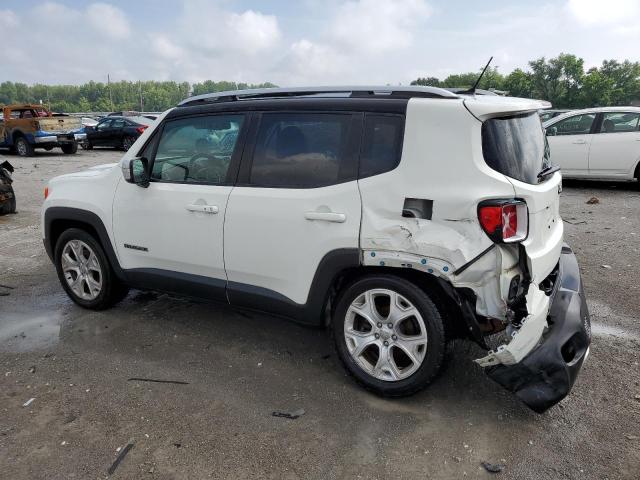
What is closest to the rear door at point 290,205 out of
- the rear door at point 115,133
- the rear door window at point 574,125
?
the rear door window at point 574,125

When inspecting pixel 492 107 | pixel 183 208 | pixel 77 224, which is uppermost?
pixel 492 107

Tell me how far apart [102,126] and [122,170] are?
63.0ft

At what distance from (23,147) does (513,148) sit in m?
20.2

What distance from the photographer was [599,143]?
32.6ft

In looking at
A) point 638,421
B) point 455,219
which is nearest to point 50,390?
point 455,219

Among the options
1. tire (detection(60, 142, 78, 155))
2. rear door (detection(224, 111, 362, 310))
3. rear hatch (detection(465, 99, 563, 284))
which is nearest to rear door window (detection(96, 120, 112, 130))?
tire (detection(60, 142, 78, 155))

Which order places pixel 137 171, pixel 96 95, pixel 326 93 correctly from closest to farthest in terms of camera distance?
pixel 326 93 < pixel 137 171 < pixel 96 95

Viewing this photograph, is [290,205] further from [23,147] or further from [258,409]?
[23,147]

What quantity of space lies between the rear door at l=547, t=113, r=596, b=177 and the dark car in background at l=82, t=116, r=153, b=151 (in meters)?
15.5

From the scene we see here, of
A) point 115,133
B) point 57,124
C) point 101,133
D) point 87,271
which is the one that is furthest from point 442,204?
point 101,133

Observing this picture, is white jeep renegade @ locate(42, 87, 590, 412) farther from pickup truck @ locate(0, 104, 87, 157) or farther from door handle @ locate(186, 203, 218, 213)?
pickup truck @ locate(0, 104, 87, 157)

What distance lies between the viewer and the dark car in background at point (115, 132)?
2059cm

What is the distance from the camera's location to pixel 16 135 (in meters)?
18.8

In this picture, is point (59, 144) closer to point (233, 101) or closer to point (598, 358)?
point (233, 101)
